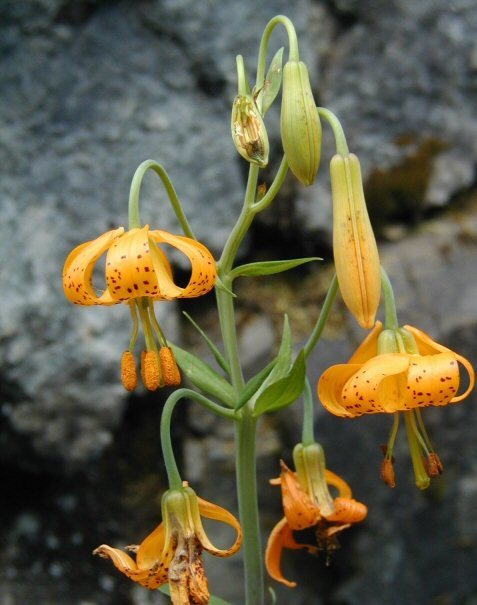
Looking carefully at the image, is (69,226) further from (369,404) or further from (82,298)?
(369,404)

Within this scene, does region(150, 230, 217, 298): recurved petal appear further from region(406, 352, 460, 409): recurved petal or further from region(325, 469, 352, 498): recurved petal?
region(325, 469, 352, 498): recurved petal

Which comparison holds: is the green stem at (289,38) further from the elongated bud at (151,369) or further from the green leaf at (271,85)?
the elongated bud at (151,369)

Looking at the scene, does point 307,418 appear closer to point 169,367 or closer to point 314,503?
point 314,503

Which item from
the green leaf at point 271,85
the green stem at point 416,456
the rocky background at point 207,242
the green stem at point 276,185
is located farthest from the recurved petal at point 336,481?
the rocky background at point 207,242

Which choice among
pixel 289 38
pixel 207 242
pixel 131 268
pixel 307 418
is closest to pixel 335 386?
pixel 307 418

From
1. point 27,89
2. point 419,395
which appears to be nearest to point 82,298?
point 419,395

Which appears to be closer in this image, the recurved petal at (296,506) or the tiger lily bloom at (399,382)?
the tiger lily bloom at (399,382)
